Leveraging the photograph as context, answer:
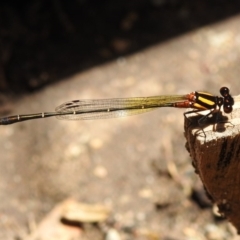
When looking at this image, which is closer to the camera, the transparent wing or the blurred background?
the transparent wing

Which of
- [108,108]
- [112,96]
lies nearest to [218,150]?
[108,108]

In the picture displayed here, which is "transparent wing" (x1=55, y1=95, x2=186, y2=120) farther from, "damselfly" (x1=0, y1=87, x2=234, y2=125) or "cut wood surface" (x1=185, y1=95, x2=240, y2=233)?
"cut wood surface" (x1=185, y1=95, x2=240, y2=233)

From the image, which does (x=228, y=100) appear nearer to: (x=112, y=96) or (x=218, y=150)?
(x=218, y=150)

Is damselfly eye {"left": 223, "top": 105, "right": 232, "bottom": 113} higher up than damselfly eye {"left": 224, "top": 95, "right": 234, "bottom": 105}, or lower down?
lower down

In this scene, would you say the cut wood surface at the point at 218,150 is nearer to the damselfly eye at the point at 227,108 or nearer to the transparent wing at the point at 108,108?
the damselfly eye at the point at 227,108

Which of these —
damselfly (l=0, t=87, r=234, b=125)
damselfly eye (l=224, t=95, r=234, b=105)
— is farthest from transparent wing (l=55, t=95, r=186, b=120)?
damselfly eye (l=224, t=95, r=234, b=105)

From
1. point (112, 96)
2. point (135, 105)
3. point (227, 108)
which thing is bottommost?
point (227, 108)
